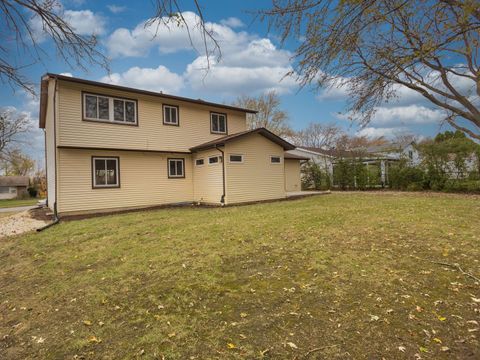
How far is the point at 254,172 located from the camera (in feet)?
47.1

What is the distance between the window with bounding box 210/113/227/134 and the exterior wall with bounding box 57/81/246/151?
0.78 feet

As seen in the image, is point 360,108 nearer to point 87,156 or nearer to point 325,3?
point 325,3

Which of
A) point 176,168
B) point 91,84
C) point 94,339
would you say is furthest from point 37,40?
point 176,168

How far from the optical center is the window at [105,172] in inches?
478

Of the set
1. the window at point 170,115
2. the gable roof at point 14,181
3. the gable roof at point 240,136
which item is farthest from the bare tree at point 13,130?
the gable roof at point 240,136

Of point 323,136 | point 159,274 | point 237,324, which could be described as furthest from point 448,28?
point 323,136

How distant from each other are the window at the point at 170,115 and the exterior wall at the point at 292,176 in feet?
33.2

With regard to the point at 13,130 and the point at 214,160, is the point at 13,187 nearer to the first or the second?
the point at 13,130

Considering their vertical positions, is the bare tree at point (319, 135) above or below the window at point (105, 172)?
above

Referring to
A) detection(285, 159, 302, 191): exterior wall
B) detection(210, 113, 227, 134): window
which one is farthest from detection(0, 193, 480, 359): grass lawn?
detection(285, 159, 302, 191): exterior wall

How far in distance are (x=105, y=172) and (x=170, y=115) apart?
4.18m

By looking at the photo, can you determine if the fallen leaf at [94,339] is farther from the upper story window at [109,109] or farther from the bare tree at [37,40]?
the upper story window at [109,109]

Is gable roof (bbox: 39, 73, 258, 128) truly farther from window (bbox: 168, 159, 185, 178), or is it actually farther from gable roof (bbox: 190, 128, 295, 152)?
window (bbox: 168, 159, 185, 178)

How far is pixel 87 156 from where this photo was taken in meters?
11.9
